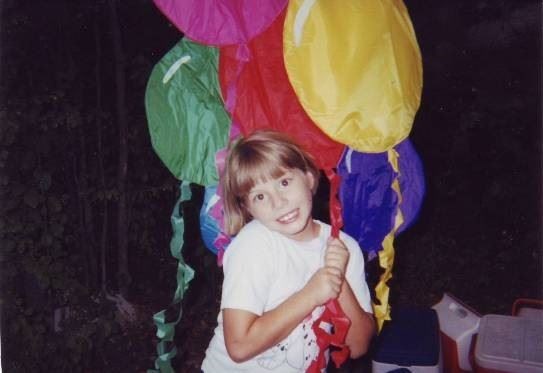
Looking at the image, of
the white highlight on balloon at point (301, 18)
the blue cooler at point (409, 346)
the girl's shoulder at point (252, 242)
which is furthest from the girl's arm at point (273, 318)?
the blue cooler at point (409, 346)

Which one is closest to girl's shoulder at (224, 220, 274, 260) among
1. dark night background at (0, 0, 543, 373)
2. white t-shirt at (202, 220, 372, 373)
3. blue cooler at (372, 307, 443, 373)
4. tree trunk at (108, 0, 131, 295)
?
white t-shirt at (202, 220, 372, 373)

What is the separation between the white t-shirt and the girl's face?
0.04m

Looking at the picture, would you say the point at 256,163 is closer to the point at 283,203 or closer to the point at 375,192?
the point at 283,203

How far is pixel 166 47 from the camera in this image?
2.48m

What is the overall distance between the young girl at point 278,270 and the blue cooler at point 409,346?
26.1 inches

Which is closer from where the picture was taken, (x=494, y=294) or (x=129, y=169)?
(x=129, y=169)

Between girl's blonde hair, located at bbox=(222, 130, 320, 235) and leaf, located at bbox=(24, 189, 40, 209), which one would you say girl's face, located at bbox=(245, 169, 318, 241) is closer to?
girl's blonde hair, located at bbox=(222, 130, 320, 235)

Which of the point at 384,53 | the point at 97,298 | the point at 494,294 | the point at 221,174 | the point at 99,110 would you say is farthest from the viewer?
the point at 494,294

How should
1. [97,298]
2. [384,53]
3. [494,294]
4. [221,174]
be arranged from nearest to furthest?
[384,53]
[221,174]
[97,298]
[494,294]

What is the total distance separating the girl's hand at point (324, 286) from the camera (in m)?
0.99

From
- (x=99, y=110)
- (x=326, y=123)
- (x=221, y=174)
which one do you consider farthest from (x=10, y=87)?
(x=326, y=123)

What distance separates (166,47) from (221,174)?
1.50 m

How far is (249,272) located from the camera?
1.01 meters

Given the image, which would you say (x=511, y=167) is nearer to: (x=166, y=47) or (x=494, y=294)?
(x=494, y=294)
